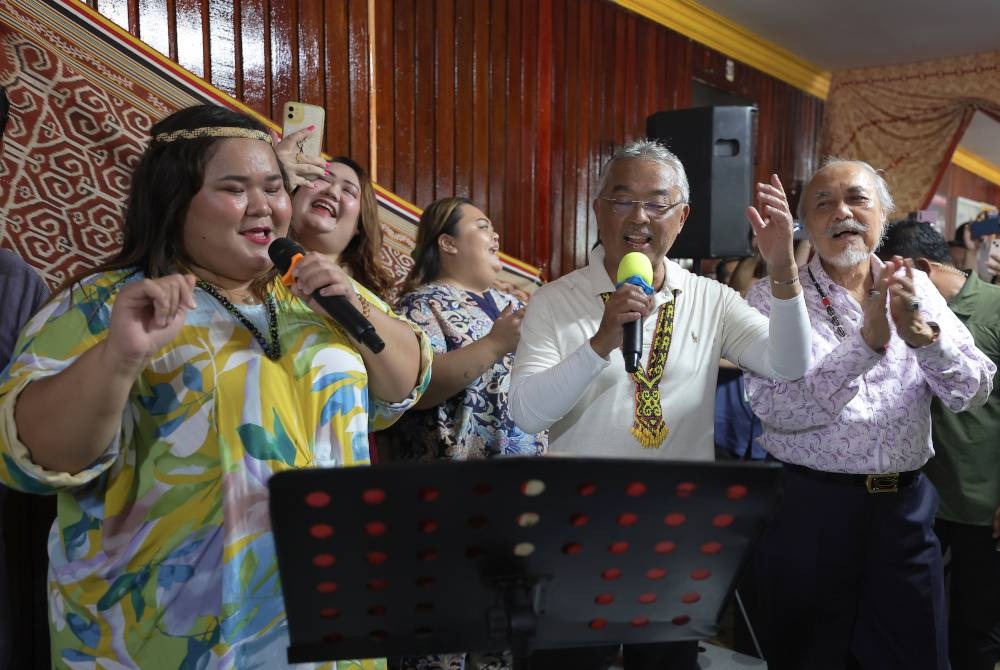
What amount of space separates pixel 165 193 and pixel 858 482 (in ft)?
5.42

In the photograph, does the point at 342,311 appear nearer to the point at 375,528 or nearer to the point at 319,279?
the point at 319,279

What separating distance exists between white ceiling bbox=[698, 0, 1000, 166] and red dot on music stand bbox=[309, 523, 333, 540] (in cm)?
561

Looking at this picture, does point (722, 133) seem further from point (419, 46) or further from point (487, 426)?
point (487, 426)

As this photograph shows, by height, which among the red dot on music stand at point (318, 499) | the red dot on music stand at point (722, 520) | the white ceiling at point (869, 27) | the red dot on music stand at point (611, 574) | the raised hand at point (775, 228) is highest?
the white ceiling at point (869, 27)

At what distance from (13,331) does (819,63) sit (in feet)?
23.7

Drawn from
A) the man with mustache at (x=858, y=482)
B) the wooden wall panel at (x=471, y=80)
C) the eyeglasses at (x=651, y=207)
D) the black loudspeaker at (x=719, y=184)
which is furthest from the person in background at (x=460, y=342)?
the black loudspeaker at (x=719, y=184)

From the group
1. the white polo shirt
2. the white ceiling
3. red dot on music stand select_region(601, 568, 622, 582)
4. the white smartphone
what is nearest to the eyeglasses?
the white polo shirt

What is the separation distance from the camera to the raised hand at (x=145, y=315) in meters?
0.97

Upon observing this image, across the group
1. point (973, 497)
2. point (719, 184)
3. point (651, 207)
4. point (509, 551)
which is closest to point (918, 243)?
point (973, 497)

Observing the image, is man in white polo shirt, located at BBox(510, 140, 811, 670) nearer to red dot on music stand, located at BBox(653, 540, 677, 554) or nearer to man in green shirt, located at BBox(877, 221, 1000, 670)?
red dot on music stand, located at BBox(653, 540, 677, 554)

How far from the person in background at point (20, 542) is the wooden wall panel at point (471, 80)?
1.71 m

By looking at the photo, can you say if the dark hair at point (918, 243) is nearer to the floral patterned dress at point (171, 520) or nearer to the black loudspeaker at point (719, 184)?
the black loudspeaker at point (719, 184)

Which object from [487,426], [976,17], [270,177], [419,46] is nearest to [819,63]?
[976,17]

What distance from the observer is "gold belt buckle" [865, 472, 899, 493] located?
184cm
